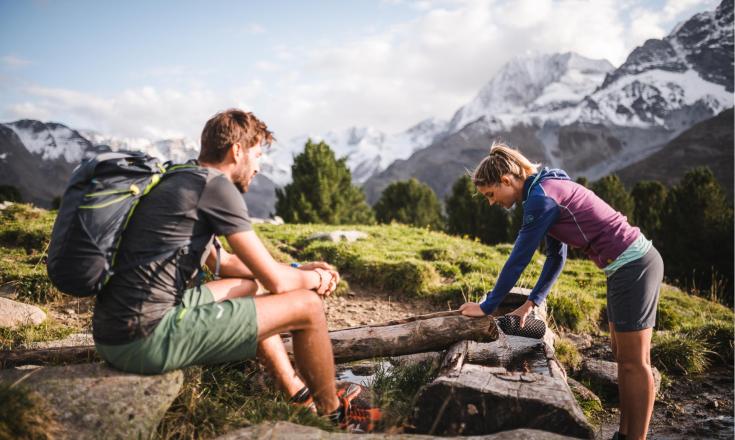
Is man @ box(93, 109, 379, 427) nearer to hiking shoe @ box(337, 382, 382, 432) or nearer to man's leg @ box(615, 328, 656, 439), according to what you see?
hiking shoe @ box(337, 382, 382, 432)

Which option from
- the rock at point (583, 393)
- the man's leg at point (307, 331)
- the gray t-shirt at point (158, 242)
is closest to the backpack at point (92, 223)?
the gray t-shirt at point (158, 242)

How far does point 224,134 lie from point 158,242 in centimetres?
92

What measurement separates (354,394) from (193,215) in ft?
6.93

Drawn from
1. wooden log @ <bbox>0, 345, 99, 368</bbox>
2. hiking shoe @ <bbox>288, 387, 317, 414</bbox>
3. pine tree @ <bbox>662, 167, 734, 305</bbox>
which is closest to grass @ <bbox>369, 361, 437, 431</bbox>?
hiking shoe @ <bbox>288, 387, 317, 414</bbox>

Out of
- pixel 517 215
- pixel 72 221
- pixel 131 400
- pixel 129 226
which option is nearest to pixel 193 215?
pixel 129 226

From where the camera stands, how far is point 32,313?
19.0ft

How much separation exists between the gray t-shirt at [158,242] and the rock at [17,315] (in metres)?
3.76

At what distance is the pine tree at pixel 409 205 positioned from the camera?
141 feet

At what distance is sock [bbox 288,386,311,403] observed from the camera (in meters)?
3.57

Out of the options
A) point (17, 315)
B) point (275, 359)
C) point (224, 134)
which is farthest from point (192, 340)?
point (17, 315)

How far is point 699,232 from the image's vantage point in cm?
2409

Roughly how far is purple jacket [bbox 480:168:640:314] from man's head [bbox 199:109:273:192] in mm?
2364

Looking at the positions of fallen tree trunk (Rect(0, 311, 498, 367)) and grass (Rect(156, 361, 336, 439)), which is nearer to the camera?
grass (Rect(156, 361, 336, 439))

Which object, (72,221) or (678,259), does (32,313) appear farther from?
(678,259)
